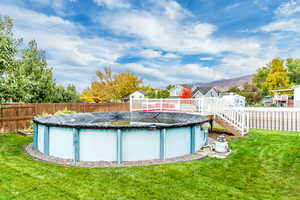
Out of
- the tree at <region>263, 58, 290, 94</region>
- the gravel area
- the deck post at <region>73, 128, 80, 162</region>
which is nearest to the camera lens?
the gravel area

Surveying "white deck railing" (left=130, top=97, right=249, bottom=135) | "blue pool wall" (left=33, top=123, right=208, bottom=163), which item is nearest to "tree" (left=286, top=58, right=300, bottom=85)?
"white deck railing" (left=130, top=97, right=249, bottom=135)

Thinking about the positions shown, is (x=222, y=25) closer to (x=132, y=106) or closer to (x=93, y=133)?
(x=132, y=106)

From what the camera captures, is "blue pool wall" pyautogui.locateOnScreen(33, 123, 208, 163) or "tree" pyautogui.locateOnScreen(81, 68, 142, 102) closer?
"blue pool wall" pyautogui.locateOnScreen(33, 123, 208, 163)

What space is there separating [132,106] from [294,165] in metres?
12.3

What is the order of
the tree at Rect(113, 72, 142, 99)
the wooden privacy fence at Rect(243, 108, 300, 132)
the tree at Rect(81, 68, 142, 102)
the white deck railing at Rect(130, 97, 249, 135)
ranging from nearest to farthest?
1. the white deck railing at Rect(130, 97, 249, 135)
2. the wooden privacy fence at Rect(243, 108, 300, 132)
3. the tree at Rect(81, 68, 142, 102)
4. the tree at Rect(113, 72, 142, 99)

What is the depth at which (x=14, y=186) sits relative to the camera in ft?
11.1

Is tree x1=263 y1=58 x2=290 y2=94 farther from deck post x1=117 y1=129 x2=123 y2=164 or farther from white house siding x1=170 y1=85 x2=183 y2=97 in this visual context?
deck post x1=117 y1=129 x2=123 y2=164

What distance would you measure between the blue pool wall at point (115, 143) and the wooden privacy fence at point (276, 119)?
683 cm

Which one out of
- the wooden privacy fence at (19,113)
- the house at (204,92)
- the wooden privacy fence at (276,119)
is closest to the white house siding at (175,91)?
the house at (204,92)

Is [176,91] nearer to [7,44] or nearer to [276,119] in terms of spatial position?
[276,119]

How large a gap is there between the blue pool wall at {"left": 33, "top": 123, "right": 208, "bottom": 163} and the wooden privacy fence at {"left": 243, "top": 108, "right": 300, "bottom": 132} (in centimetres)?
683

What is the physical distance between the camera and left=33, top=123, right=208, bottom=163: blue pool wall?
4688mm

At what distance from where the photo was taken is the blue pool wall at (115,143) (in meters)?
4.69

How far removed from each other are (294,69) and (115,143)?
191 ft
